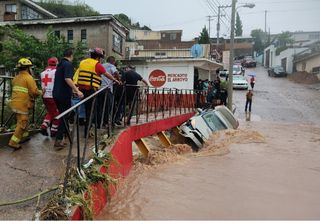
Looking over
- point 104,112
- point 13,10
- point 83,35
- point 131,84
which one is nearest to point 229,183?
point 104,112

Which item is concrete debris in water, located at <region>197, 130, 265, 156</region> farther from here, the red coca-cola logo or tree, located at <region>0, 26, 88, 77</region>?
the red coca-cola logo

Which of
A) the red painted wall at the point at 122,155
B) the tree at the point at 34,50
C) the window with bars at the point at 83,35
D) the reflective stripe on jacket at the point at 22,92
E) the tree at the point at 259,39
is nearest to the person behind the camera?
the red painted wall at the point at 122,155

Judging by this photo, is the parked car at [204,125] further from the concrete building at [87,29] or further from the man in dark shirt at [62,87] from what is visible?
the concrete building at [87,29]

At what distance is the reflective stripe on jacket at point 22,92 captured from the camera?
241 inches

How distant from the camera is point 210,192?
22.0 feet

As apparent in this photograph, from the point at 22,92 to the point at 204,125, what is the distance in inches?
310

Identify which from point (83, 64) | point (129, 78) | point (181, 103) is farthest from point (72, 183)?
point (181, 103)

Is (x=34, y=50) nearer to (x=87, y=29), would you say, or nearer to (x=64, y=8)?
(x=87, y=29)

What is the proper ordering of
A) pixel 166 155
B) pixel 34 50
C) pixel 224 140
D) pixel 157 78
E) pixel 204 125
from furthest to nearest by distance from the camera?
pixel 157 78, pixel 34 50, pixel 204 125, pixel 224 140, pixel 166 155

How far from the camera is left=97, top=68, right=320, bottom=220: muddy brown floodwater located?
5.60 metres

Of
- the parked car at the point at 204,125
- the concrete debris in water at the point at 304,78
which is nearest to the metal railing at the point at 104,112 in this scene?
the parked car at the point at 204,125

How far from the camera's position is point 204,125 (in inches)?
517

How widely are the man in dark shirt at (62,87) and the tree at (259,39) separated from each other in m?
79.6

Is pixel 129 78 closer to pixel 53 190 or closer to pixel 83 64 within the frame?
pixel 83 64
